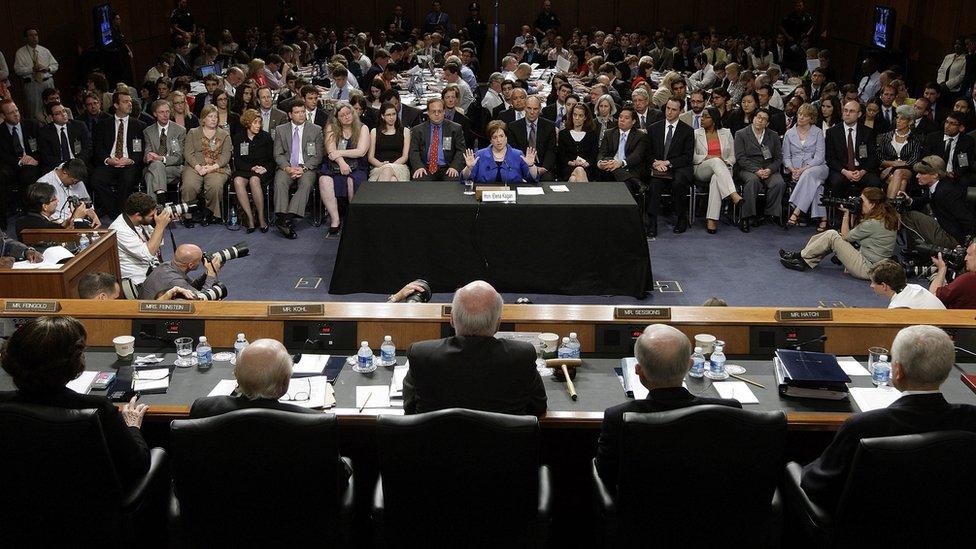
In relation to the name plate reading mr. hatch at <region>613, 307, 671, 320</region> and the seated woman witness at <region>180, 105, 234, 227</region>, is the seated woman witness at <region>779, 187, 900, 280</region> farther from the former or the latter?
the seated woman witness at <region>180, 105, 234, 227</region>

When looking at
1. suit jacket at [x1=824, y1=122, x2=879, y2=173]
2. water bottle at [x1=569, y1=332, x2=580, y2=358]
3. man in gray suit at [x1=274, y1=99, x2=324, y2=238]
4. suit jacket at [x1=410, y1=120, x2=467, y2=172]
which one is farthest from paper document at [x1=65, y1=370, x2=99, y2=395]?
suit jacket at [x1=824, y1=122, x2=879, y2=173]

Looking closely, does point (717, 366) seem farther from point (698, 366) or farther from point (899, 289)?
point (899, 289)

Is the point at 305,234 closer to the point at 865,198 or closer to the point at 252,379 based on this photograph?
the point at 865,198

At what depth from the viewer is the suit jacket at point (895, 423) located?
293cm

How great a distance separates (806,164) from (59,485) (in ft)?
24.7

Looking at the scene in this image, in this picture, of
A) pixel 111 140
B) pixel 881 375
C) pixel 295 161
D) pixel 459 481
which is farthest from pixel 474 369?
pixel 111 140

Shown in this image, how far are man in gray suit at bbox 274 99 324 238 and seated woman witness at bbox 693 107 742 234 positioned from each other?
355 cm

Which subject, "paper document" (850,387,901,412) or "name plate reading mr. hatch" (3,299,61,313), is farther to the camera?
"name plate reading mr. hatch" (3,299,61,313)

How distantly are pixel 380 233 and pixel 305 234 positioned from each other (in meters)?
1.81

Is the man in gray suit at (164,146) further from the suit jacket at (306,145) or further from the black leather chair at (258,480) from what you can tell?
the black leather chair at (258,480)

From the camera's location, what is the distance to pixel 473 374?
10.9 ft

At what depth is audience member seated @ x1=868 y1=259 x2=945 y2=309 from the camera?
4.95 metres

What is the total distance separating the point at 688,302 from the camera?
6957 millimetres

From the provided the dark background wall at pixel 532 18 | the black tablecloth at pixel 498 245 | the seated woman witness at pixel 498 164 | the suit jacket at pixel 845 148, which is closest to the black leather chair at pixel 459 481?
the black tablecloth at pixel 498 245
